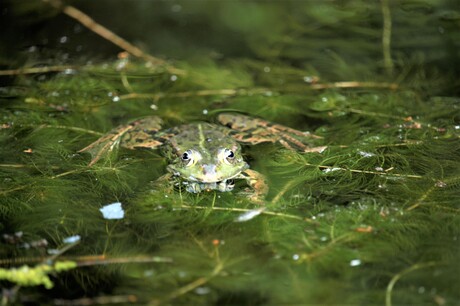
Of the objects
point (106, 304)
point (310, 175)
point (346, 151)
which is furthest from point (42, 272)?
point (346, 151)

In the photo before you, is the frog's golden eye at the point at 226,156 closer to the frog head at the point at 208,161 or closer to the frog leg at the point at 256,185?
the frog head at the point at 208,161

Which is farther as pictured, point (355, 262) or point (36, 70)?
point (36, 70)

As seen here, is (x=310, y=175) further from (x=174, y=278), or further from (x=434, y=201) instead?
(x=174, y=278)

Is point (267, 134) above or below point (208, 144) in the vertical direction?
below

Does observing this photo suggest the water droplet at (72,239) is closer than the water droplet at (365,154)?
Yes

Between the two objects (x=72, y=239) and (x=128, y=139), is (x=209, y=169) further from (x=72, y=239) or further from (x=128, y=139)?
(x=72, y=239)

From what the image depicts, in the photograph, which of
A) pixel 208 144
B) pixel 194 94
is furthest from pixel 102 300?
pixel 194 94

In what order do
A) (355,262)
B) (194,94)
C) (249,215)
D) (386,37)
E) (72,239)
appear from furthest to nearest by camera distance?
(386,37), (194,94), (249,215), (72,239), (355,262)

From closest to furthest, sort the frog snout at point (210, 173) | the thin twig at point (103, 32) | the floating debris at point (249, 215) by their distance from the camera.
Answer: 1. the floating debris at point (249, 215)
2. the frog snout at point (210, 173)
3. the thin twig at point (103, 32)

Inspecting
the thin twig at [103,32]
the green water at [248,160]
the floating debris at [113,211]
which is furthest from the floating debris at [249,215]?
the thin twig at [103,32]
